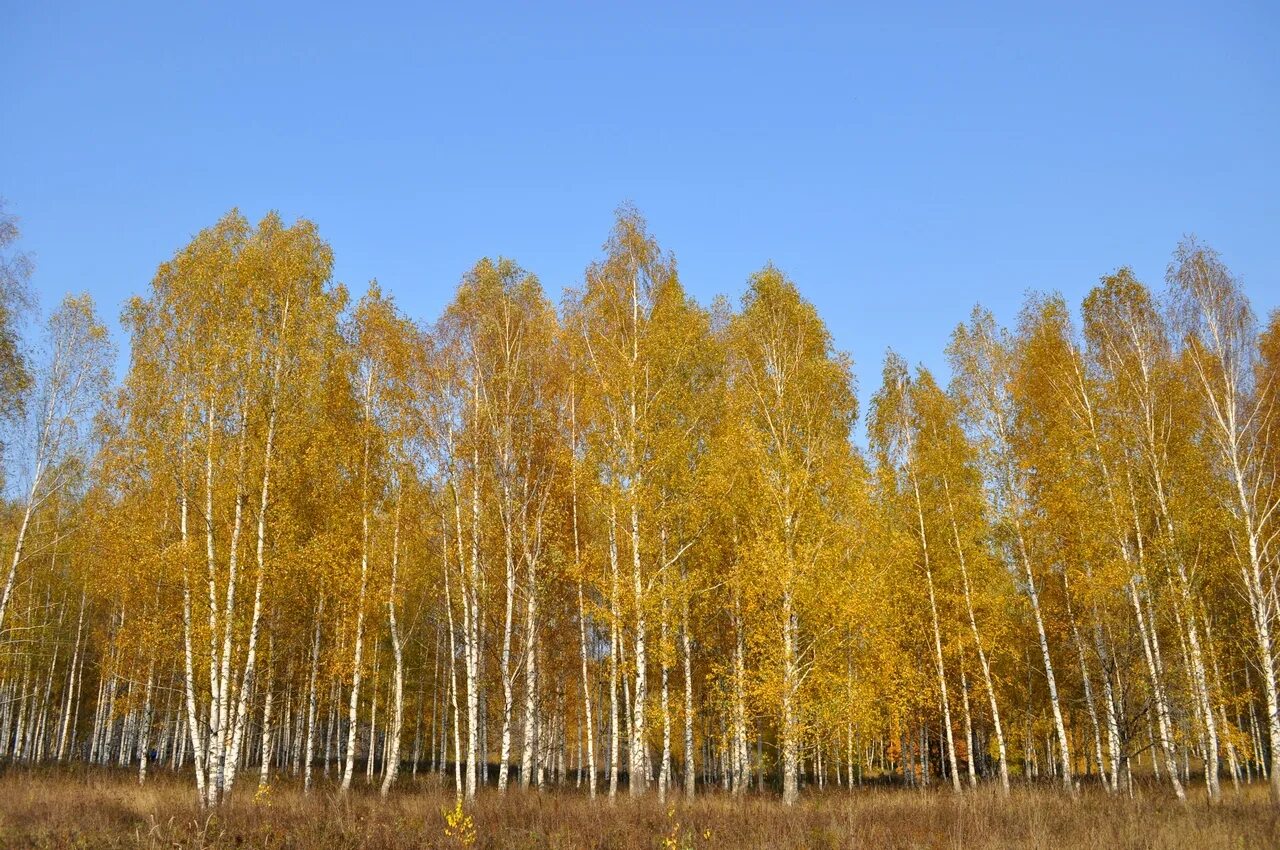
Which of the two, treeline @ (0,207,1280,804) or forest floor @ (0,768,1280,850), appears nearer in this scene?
forest floor @ (0,768,1280,850)

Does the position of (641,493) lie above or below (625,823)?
above

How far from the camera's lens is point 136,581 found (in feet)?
65.3

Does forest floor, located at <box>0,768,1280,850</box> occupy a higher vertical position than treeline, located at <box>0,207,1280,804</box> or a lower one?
lower

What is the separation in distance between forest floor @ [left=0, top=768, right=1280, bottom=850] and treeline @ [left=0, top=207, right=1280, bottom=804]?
80.5 inches

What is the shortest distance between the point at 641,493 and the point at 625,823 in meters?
6.81

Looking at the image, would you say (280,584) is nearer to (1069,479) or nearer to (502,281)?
(502,281)

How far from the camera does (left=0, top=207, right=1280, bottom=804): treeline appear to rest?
53.5 ft

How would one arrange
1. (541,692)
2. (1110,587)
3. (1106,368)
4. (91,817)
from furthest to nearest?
(541,692)
(1106,368)
(1110,587)
(91,817)

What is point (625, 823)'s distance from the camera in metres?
11.0

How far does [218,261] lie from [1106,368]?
74.5ft

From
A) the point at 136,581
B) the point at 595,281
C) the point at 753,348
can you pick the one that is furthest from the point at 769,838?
the point at 136,581

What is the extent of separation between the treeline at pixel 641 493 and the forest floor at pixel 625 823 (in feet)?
6.71

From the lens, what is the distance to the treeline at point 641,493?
16297 millimetres

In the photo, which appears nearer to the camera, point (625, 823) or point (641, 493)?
point (625, 823)
